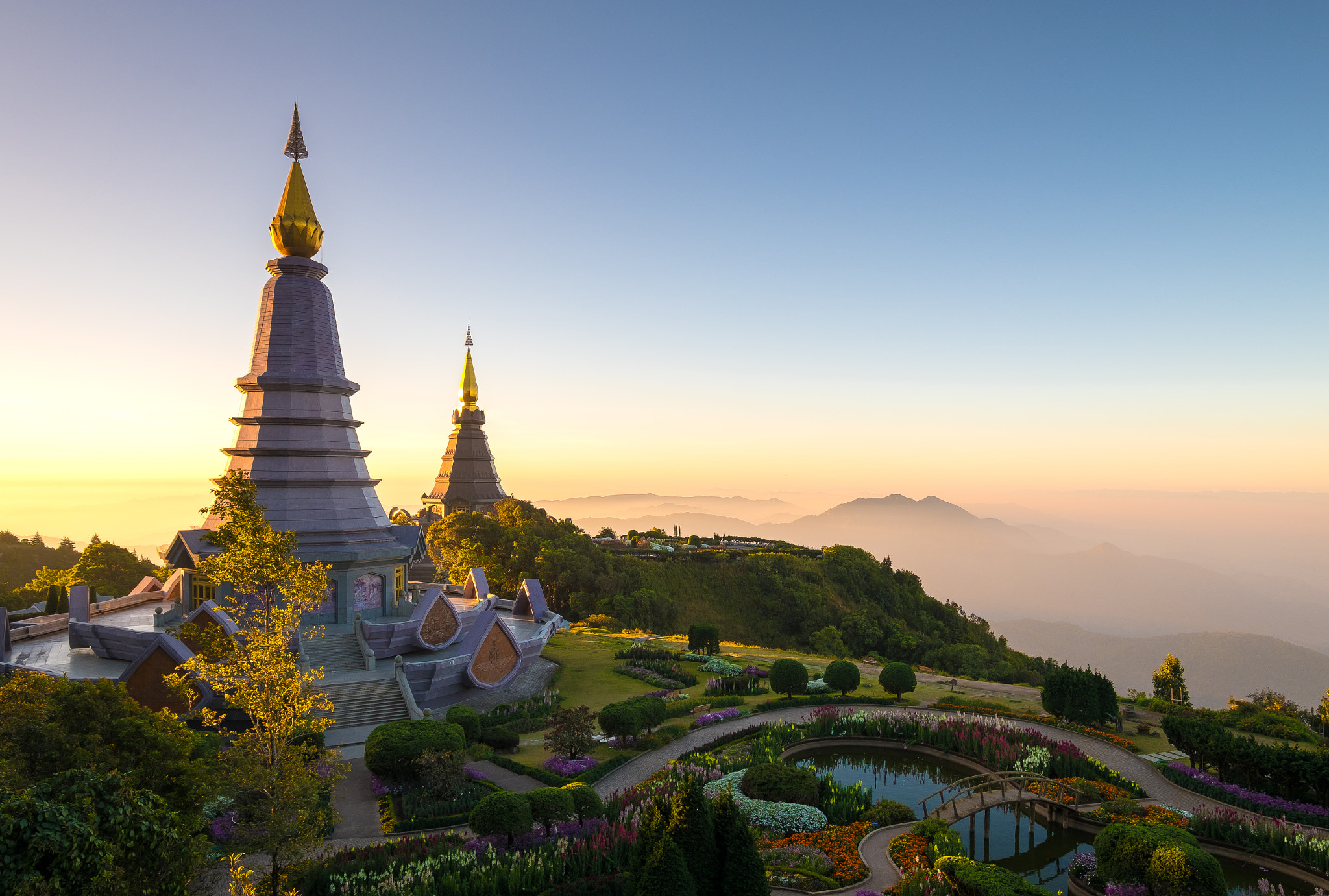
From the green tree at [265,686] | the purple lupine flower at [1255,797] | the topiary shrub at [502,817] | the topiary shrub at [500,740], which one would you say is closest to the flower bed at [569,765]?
the topiary shrub at [500,740]

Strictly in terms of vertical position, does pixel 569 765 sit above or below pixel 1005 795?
below

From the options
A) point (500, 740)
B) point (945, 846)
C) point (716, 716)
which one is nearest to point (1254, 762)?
point (945, 846)

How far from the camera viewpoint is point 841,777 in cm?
2289

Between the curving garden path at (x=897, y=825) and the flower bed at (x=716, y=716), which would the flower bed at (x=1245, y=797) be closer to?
the curving garden path at (x=897, y=825)

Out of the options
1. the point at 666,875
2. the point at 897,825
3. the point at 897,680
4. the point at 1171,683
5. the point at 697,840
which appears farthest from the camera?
the point at 1171,683

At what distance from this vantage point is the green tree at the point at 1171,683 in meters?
33.0

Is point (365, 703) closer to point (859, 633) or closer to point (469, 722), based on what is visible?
point (469, 722)

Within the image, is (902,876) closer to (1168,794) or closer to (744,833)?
(744,833)

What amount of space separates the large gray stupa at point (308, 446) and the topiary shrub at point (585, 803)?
1804 centimetres

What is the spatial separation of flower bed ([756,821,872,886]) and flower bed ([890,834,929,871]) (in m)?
0.83

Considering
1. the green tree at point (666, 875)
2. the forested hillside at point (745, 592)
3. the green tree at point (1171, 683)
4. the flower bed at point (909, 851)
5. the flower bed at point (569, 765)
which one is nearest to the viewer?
the green tree at point (666, 875)

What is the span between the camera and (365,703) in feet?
86.4

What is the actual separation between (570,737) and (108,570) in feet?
128

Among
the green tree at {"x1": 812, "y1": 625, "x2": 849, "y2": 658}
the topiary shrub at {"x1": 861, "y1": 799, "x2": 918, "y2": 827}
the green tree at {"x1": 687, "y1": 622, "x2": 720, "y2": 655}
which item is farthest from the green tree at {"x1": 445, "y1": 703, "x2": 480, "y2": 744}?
the green tree at {"x1": 812, "y1": 625, "x2": 849, "y2": 658}
